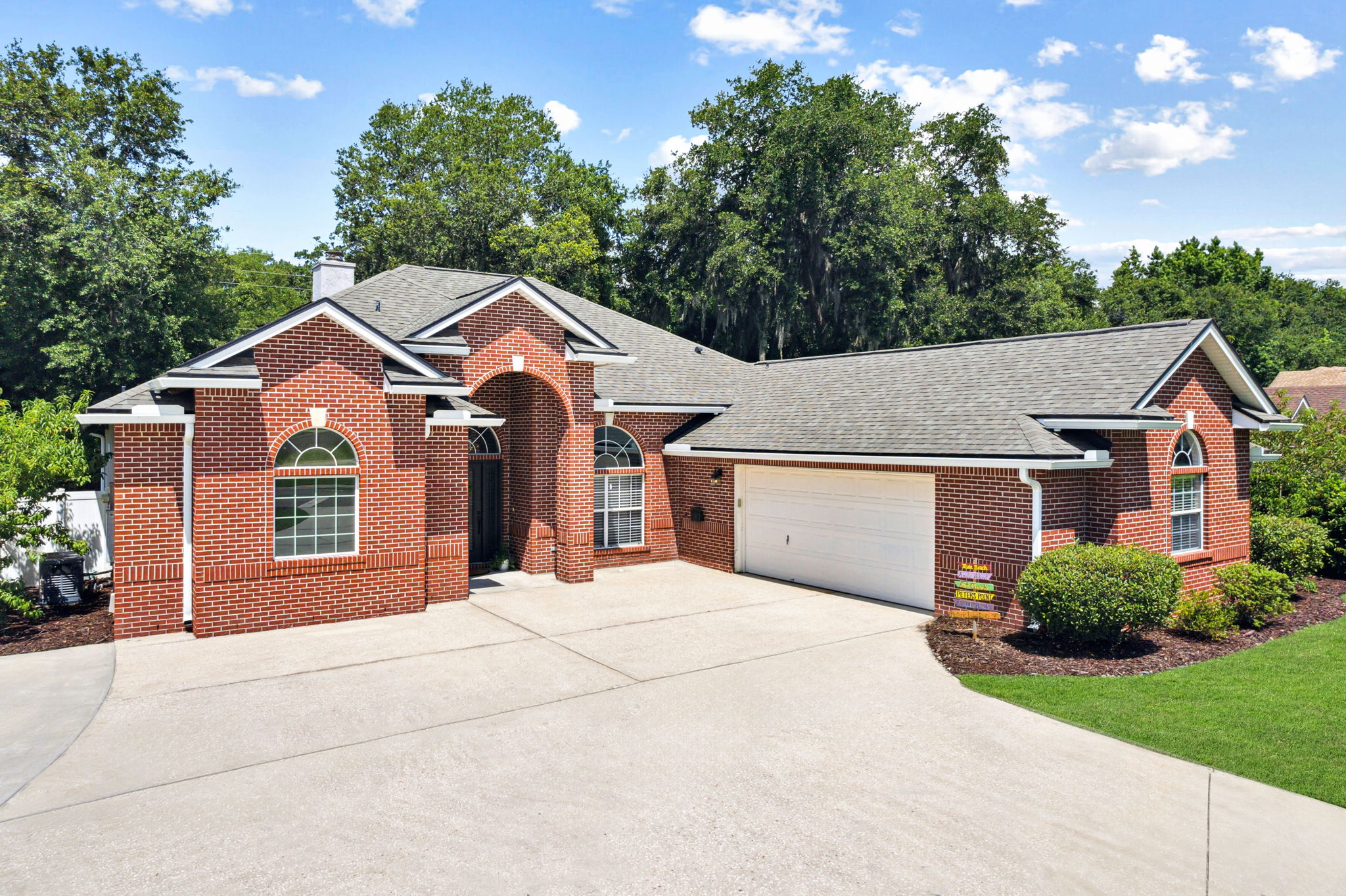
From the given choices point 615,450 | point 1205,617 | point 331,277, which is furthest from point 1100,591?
point 331,277

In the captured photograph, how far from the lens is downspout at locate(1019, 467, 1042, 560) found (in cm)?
1189

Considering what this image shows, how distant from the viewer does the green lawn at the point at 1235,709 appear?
726 centimetres

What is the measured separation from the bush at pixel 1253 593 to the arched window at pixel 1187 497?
1.43 m

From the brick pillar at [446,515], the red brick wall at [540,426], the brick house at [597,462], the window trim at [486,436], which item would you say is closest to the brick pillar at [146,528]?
the brick house at [597,462]

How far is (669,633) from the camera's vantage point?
12.0 metres

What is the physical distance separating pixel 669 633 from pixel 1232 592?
8512 mm

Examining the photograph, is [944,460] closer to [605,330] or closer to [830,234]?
[605,330]

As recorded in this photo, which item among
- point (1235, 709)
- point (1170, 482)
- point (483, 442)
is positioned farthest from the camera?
point (483, 442)

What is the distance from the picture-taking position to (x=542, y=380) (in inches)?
617

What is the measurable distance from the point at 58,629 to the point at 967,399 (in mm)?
14939

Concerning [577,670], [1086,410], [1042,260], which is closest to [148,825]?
[577,670]

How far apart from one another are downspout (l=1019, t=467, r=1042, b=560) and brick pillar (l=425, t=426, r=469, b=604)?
9059 mm

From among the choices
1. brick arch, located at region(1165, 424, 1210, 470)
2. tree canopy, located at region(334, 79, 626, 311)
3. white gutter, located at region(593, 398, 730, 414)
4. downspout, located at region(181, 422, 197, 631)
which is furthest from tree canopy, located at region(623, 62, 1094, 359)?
downspout, located at region(181, 422, 197, 631)

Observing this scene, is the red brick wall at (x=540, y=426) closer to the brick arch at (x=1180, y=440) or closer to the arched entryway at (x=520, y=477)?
the arched entryway at (x=520, y=477)
